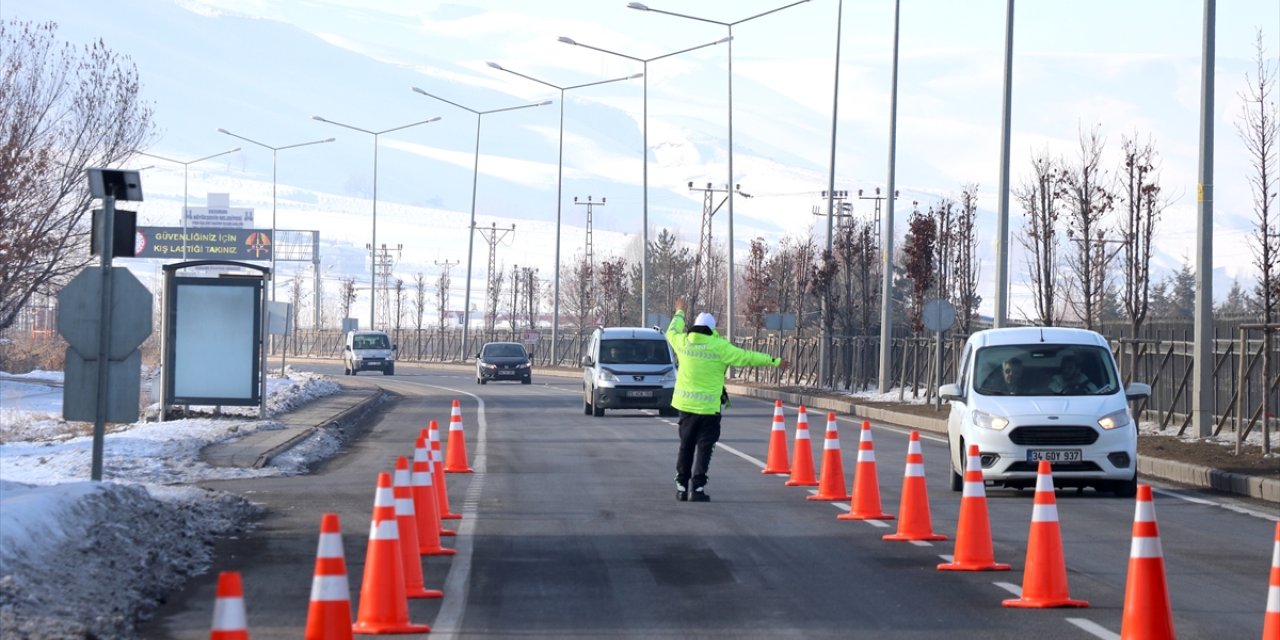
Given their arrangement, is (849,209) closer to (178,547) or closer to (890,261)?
(890,261)

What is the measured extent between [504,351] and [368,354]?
1449cm

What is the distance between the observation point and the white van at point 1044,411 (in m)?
A: 17.5

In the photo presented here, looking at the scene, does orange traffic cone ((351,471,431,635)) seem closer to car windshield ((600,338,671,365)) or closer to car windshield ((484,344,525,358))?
car windshield ((600,338,671,365))

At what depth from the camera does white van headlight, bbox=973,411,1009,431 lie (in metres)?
17.7

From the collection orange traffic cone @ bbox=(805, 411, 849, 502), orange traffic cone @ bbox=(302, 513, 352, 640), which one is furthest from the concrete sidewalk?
orange traffic cone @ bbox=(302, 513, 352, 640)

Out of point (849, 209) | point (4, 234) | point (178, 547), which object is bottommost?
point (178, 547)

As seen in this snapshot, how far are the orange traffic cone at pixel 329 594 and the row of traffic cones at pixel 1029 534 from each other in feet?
12.7

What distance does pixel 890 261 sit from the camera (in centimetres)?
3938

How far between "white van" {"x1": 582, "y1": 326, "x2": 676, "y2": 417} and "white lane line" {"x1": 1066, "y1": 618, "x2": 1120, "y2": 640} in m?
24.5

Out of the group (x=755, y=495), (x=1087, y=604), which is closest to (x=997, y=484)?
(x=755, y=495)

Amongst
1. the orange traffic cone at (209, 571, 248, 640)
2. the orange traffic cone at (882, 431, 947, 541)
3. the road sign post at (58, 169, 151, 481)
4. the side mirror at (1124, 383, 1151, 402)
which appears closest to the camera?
the orange traffic cone at (209, 571, 248, 640)

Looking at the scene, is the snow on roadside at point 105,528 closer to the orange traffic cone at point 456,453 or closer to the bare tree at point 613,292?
the orange traffic cone at point 456,453

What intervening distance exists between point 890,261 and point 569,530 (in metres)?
26.0

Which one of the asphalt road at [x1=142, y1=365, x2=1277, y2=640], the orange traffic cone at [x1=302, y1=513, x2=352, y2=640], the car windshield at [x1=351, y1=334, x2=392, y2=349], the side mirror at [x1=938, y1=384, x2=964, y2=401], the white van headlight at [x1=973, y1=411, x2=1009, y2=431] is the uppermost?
the car windshield at [x1=351, y1=334, x2=392, y2=349]
